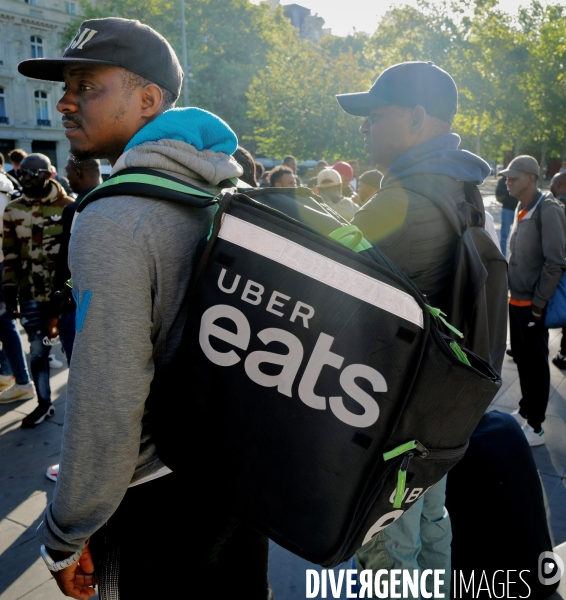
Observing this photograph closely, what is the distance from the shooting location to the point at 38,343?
4.84 meters

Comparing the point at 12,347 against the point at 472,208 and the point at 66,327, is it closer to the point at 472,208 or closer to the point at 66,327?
the point at 66,327

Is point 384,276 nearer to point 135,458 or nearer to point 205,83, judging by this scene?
point 135,458

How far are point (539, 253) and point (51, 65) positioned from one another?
3974 millimetres

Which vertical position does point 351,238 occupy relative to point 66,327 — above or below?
above

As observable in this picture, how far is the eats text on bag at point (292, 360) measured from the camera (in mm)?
1286

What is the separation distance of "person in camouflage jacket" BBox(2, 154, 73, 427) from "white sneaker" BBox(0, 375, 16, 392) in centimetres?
97

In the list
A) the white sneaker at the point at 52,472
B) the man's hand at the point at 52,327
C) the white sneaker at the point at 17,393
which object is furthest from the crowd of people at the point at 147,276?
the white sneaker at the point at 17,393

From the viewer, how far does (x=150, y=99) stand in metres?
1.65

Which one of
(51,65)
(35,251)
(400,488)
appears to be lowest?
(35,251)

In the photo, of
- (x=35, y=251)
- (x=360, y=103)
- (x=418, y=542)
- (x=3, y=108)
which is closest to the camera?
(x=418, y=542)

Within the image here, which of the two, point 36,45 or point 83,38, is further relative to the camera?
point 36,45

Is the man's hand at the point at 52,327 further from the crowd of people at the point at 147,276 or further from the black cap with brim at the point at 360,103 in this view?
the black cap with brim at the point at 360,103

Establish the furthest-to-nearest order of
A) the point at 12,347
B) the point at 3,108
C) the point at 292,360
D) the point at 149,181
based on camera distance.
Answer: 1. the point at 3,108
2. the point at 12,347
3. the point at 149,181
4. the point at 292,360

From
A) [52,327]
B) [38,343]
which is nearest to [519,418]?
[52,327]
